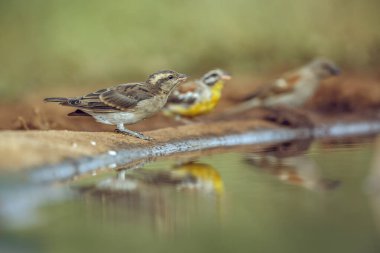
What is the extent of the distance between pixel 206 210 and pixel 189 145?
427cm

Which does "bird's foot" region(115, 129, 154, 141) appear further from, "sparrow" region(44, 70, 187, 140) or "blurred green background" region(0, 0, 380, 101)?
"blurred green background" region(0, 0, 380, 101)

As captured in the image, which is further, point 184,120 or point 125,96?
point 184,120

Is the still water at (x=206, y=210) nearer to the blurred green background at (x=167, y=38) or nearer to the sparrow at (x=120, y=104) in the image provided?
the sparrow at (x=120, y=104)

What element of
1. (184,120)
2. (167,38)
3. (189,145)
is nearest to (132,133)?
(189,145)

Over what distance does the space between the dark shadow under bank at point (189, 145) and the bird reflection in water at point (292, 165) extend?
0.70 m

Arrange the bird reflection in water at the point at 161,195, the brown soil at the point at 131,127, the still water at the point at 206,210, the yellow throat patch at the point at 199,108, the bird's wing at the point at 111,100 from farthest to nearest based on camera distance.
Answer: the yellow throat patch at the point at 199,108, the bird's wing at the point at 111,100, the brown soil at the point at 131,127, the bird reflection in water at the point at 161,195, the still water at the point at 206,210

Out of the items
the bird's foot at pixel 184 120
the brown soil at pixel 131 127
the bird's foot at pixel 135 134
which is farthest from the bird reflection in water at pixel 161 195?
the bird's foot at pixel 184 120

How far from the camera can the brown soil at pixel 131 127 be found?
8531mm

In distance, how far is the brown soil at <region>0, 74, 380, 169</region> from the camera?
28.0 feet

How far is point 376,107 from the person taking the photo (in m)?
16.6

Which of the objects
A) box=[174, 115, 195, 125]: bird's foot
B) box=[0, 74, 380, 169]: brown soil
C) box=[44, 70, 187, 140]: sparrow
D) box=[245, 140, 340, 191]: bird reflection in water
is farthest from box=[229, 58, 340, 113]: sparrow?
box=[44, 70, 187, 140]: sparrow

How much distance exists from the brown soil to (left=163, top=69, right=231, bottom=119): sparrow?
9.8 inches

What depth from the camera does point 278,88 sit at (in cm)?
1547

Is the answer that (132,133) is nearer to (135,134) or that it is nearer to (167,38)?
(135,134)
